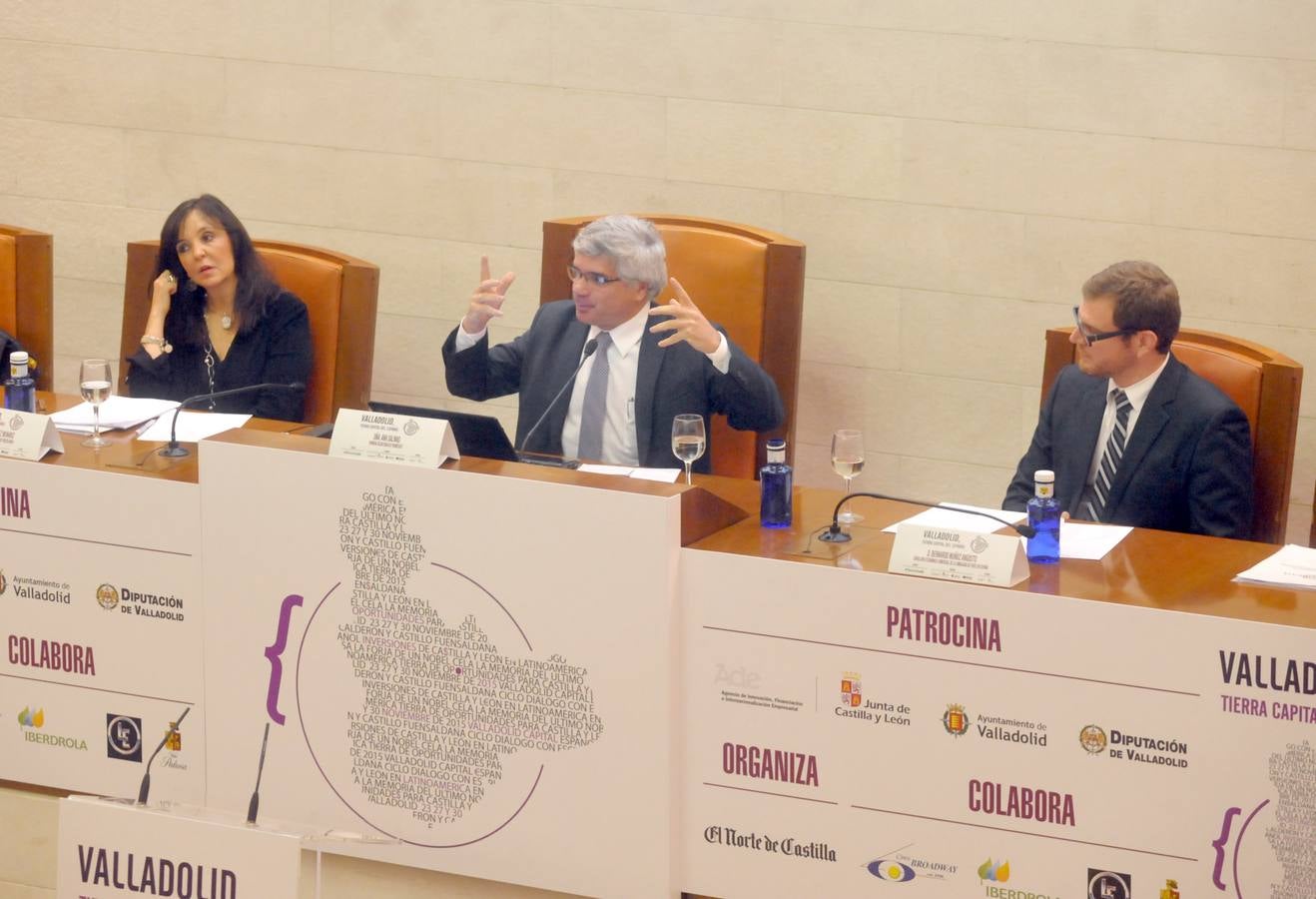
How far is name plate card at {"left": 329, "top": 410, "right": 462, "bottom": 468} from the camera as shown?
2.70 m

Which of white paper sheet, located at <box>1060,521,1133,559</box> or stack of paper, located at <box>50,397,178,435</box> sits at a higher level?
stack of paper, located at <box>50,397,178,435</box>

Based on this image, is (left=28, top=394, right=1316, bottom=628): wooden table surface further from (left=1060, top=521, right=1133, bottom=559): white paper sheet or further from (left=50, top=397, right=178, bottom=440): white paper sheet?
(left=50, top=397, right=178, bottom=440): white paper sheet

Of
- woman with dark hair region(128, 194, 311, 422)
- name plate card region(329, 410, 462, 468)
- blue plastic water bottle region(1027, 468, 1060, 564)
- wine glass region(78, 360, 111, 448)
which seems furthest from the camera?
woman with dark hair region(128, 194, 311, 422)

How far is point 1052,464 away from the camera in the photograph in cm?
351

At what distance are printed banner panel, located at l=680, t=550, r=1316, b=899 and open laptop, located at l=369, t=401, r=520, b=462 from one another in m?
0.43

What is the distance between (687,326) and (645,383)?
279 millimetres

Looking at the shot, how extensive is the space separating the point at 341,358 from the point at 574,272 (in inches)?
28.0

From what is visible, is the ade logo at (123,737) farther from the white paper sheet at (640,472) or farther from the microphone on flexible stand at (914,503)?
the microphone on flexible stand at (914,503)

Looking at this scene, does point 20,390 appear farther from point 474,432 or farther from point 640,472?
point 640,472

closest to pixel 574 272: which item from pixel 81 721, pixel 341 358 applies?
pixel 341 358

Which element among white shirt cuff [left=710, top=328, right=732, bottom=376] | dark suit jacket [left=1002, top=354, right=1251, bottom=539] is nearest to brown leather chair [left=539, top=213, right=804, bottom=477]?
white shirt cuff [left=710, top=328, right=732, bottom=376]

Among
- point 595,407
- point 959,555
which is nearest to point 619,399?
point 595,407

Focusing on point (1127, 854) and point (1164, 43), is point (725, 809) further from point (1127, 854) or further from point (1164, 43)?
point (1164, 43)

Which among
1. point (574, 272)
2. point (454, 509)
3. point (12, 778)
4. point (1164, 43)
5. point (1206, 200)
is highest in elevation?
point (1164, 43)
